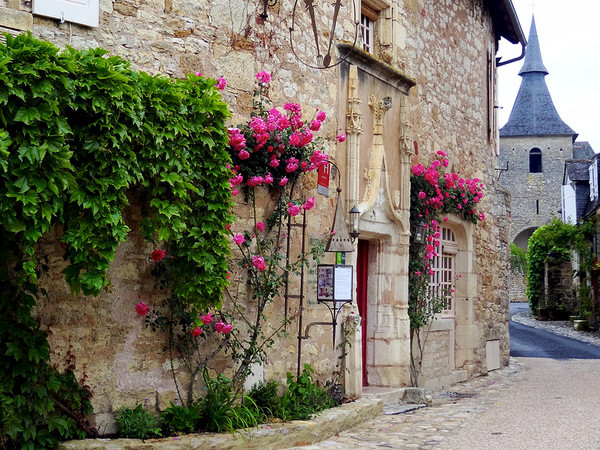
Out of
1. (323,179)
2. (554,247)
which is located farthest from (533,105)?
(323,179)

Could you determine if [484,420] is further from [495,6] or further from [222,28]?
[495,6]

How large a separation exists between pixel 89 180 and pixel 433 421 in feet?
14.0

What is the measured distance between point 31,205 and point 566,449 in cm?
433

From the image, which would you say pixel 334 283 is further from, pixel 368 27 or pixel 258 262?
pixel 368 27

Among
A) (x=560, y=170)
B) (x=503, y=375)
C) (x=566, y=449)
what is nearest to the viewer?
(x=566, y=449)

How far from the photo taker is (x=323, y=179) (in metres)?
7.14

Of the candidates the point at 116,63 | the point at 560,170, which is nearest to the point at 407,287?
the point at 116,63

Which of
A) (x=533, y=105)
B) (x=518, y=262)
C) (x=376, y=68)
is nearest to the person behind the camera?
(x=376, y=68)

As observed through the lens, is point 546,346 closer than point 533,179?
Yes

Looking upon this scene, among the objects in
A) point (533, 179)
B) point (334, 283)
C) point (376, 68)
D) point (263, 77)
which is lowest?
point (334, 283)

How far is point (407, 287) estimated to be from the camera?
28.7ft

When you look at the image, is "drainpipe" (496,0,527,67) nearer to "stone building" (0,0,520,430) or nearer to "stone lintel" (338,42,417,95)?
"stone building" (0,0,520,430)

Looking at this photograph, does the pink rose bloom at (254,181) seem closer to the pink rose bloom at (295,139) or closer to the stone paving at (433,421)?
the pink rose bloom at (295,139)

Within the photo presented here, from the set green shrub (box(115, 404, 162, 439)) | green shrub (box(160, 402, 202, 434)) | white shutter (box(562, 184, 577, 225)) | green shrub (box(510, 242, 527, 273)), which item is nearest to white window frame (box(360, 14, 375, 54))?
green shrub (box(160, 402, 202, 434))
